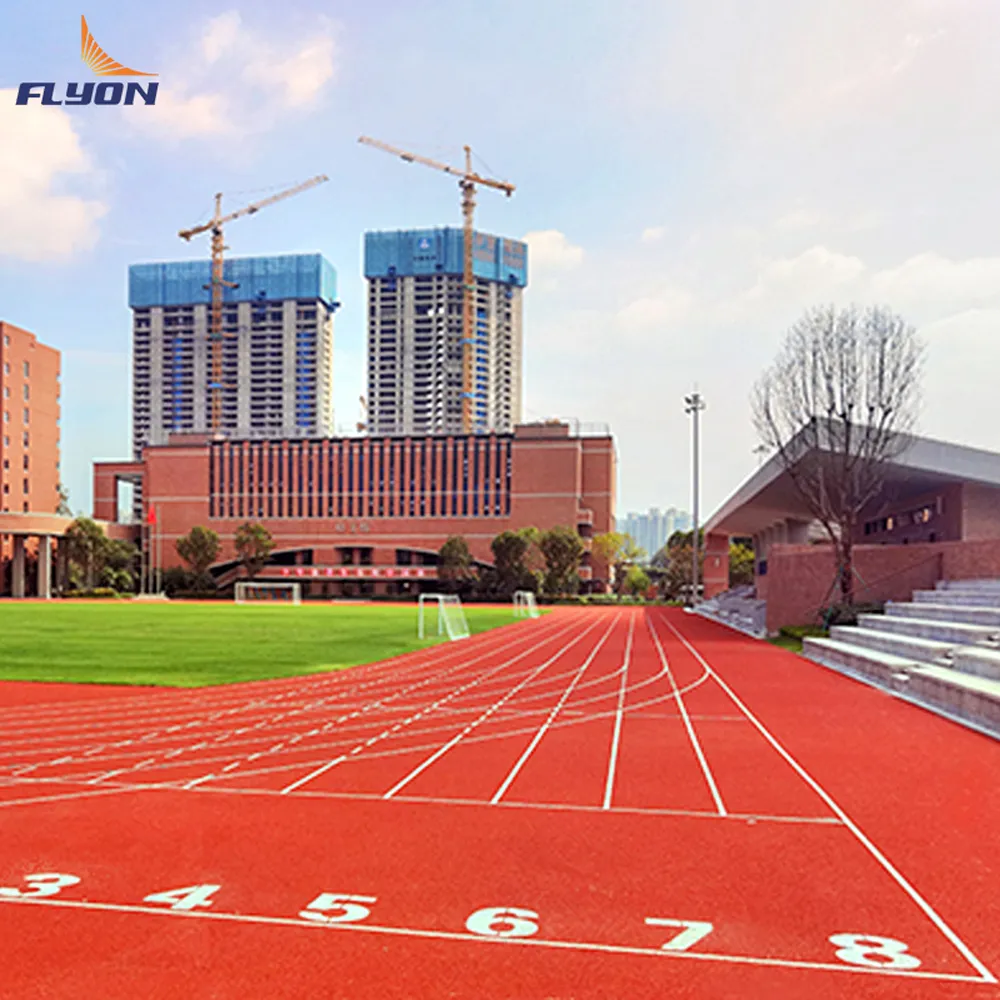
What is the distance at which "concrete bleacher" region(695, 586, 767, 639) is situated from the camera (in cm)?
2814

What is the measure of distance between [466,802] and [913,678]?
8478 millimetres

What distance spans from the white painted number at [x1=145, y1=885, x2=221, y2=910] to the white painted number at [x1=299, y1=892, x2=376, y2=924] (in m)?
0.56

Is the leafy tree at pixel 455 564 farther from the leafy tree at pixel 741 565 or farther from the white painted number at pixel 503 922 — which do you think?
the white painted number at pixel 503 922

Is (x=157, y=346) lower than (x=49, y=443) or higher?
higher

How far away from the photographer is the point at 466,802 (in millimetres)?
6625

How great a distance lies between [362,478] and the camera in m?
73.7

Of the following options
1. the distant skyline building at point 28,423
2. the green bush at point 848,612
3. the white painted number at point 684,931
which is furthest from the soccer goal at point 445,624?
the distant skyline building at point 28,423

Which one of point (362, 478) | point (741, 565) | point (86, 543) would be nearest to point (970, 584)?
point (741, 565)

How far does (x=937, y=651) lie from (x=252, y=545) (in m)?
62.4

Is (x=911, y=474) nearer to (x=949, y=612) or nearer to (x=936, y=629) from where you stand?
(x=949, y=612)

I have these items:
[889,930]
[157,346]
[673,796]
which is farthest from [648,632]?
[157,346]

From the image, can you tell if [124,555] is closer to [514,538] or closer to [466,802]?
[514,538]

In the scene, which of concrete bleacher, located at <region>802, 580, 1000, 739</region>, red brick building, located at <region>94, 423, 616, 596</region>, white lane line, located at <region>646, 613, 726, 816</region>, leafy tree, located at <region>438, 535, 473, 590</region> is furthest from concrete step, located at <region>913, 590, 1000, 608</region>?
red brick building, located at <region>94, 423, 616, 596</region>

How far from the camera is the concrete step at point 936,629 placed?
1423cm
